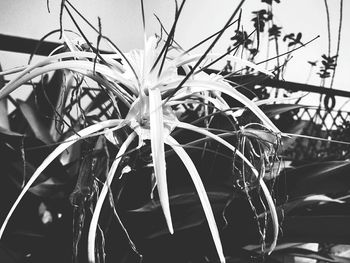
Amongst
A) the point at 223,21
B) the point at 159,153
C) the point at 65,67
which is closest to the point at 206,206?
the point at 159,153

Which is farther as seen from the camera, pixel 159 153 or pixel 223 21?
pixel 223 21

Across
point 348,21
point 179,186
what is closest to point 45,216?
point 179,186

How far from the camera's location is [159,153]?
0.39 metres

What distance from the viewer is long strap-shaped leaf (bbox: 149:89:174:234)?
0.38 m

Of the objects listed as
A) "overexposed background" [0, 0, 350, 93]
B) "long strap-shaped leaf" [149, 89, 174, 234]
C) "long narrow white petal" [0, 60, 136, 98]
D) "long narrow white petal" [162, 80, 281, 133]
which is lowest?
"long strap-shaped leaf" [149, 89, 174, 234]

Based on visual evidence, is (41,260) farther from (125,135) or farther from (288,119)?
(288,119)

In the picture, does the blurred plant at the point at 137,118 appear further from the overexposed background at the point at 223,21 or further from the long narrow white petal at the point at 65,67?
the overexposed background at the point at 223,21

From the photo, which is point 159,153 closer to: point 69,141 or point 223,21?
point 69,141

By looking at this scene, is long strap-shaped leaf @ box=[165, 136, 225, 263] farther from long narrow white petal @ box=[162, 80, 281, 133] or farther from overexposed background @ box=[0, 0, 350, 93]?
overexposed background @ box=[0, 0, 350, 93]

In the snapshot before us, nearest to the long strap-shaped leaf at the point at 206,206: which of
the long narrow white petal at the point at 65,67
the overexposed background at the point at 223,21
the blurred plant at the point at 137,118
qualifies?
the blurred plant at the point at 137,118

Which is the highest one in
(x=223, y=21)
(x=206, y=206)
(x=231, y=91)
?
(x=223, y=21)

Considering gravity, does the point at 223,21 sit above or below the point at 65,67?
above

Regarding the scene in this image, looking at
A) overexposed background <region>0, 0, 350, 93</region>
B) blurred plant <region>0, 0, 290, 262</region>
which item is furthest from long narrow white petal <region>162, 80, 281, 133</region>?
overexposed background <region>0, 0, 350, 93</region>

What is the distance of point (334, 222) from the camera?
2.60 ft
